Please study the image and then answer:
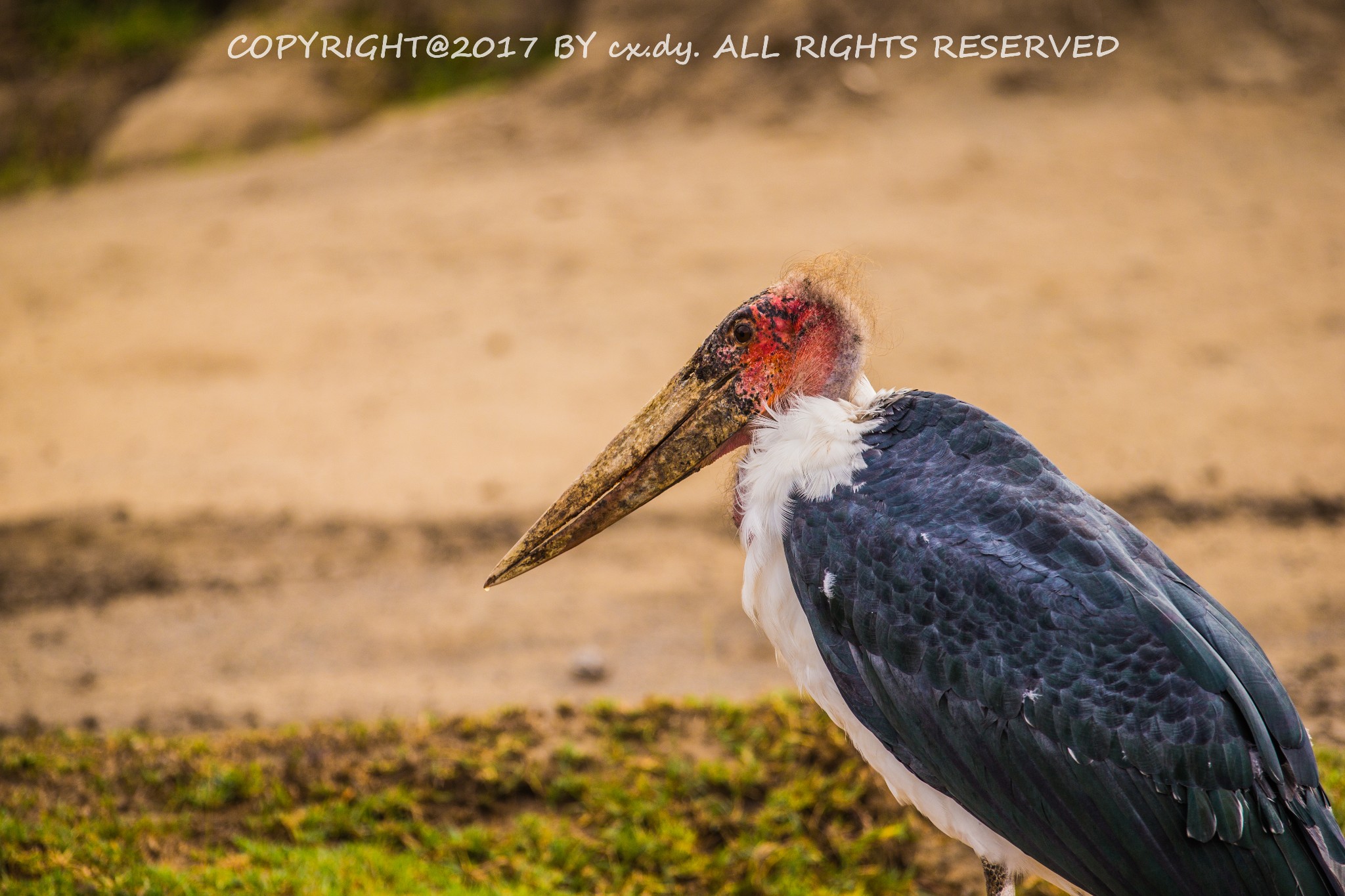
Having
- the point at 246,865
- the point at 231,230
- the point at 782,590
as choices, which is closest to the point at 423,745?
the point at 246,865

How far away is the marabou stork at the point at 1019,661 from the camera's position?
8.52ft

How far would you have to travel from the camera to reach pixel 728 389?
11.1ft

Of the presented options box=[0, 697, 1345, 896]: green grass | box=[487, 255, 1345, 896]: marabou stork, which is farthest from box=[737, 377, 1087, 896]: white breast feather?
box=[0, 697, 1345, 896]: green grass

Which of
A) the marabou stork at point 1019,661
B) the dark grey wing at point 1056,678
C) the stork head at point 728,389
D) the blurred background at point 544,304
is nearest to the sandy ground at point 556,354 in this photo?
the blurred background at point 544,304

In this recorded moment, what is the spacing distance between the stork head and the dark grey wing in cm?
48

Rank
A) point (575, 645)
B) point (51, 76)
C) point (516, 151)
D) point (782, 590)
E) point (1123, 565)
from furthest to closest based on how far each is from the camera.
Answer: point (51, 76) → point (516, 151) → point (575, 645) → point (782, 590) → point (1123, 565)

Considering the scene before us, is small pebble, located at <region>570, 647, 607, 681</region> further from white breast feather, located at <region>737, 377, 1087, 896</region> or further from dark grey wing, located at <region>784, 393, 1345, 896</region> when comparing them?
dark grey wing, located at <region>784, 393, 1345, 896</region>

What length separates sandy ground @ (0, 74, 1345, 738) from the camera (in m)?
5.71

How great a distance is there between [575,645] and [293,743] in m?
1.48

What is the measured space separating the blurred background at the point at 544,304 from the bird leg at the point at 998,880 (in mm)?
1534

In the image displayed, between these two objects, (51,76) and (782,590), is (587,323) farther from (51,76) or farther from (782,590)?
(51,76)

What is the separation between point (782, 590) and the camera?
310 centimetres

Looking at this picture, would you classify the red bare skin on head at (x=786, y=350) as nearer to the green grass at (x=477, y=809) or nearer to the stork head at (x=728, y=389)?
the stork head at (x=728, y=389)

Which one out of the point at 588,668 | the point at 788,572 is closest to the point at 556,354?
the point at 588,668
